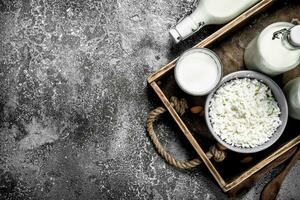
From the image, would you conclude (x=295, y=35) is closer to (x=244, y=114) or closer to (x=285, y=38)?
(x=285, y=38)

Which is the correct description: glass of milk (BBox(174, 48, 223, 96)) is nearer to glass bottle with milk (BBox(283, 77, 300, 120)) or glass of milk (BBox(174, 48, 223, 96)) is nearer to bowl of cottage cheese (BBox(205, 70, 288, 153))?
bowl of cottage cheese (BBox(205, 70, 288, 153))

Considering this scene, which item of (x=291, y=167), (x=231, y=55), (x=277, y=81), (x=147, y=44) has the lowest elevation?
(x=291, y=167)

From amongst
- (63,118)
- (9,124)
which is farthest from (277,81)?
(9,124)

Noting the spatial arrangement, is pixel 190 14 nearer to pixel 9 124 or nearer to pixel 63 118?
pixel 63 118

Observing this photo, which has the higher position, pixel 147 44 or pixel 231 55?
pixel 147 44

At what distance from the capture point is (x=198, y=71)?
3.51 ft

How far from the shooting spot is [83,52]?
1184mm

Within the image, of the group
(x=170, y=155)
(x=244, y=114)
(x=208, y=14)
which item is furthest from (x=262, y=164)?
(x=208, y=14)

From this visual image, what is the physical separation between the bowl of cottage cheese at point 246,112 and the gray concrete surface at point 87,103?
0.16 metres

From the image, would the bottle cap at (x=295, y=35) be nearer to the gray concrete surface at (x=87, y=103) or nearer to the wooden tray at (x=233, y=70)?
the wooden tray at (x=233, y=70)

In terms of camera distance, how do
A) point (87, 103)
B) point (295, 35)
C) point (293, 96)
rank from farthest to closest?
1. point (87, 103)
2. point (293, 96)
3. point (295, 35)

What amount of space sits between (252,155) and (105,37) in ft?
1.63

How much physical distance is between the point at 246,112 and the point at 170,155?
0.22 meters

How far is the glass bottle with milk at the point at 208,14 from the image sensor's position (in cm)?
107
